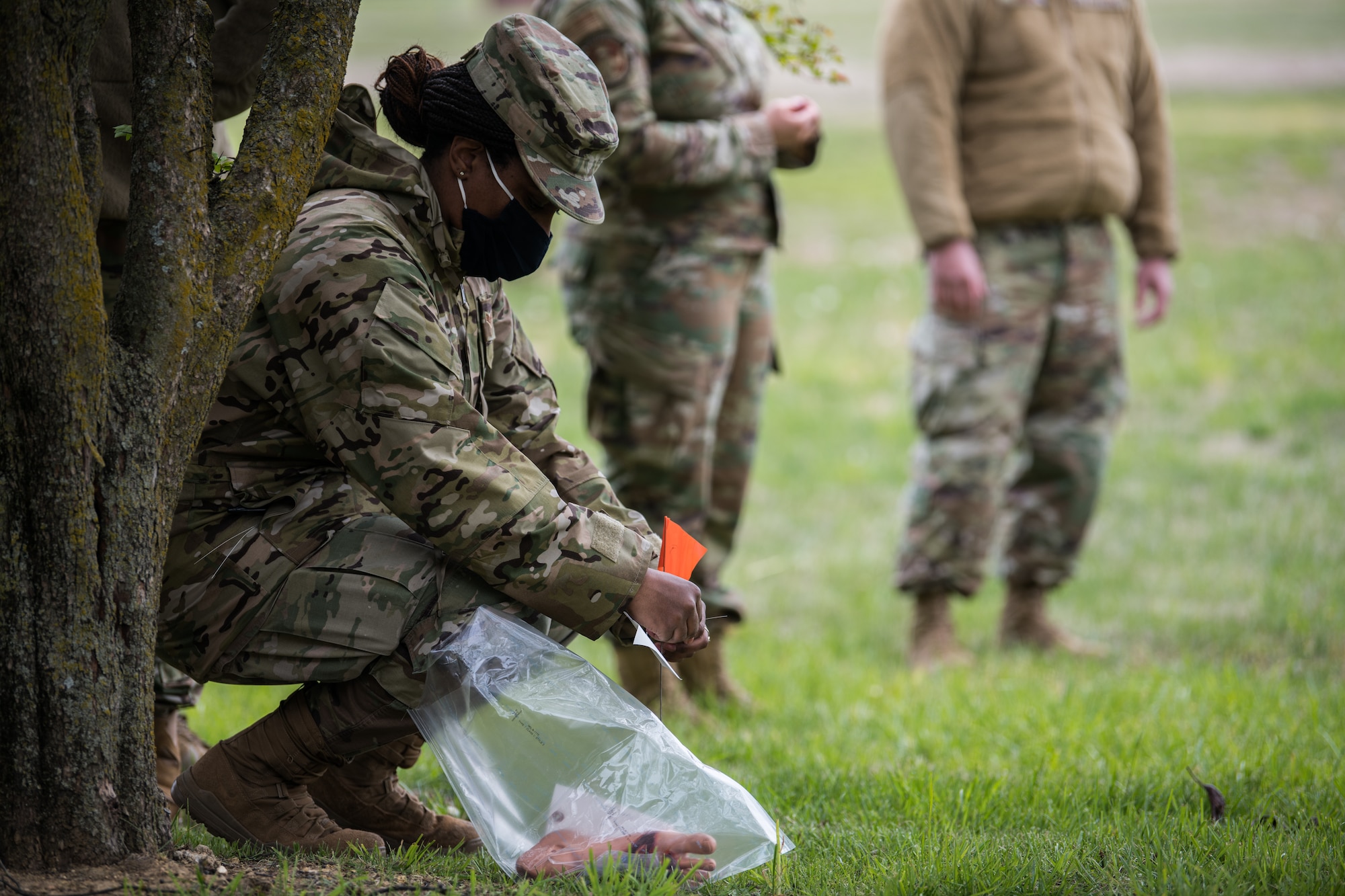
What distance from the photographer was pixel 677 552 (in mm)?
2660

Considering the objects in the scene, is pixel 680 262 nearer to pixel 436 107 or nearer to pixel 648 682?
pixel 648 682

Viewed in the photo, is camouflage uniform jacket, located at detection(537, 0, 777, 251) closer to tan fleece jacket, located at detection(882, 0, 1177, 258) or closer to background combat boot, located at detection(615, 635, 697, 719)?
tan fleece jacket, located at detection(882, 0, 1177, 258)

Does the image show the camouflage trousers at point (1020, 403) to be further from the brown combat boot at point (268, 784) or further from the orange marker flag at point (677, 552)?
the brown combat boot at point (268, 784)

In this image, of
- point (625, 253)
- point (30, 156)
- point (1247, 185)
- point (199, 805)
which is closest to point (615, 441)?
point (625, 253)

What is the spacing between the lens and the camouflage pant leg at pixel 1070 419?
16.7 feet

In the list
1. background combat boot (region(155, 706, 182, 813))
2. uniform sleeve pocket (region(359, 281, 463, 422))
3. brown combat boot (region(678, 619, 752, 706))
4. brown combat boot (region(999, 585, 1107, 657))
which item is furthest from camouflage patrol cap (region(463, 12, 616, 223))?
brown combat boot (region(999, 585, 1107, 657))

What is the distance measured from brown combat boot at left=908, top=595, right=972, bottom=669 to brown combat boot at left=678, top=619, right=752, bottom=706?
0.99 metres

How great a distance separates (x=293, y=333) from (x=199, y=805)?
3.27ft

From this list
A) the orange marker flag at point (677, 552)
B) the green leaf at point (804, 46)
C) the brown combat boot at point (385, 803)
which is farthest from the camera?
the green leaf at point (804, 46)

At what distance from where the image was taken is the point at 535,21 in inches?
103

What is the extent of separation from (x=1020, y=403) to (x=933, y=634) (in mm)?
945

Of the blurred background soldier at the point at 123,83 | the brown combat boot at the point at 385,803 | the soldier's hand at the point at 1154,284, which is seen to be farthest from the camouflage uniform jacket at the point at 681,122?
the soldier's hand at the point at 1154,284

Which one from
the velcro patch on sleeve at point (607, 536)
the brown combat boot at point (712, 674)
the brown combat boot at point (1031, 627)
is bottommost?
the brown combat boot at point (1031, 627)

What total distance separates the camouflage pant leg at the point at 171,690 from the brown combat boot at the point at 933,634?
8.92 ft
